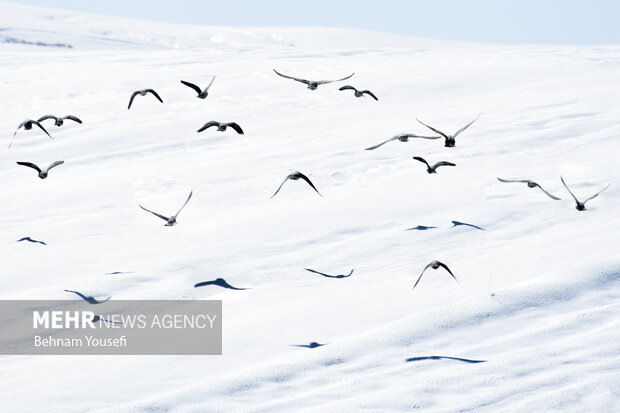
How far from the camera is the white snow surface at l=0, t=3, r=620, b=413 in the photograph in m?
8.11

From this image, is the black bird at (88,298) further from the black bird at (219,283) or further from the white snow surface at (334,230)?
the black bird at (219,283)

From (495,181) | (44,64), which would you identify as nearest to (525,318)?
(495,181)

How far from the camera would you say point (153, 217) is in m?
14.1

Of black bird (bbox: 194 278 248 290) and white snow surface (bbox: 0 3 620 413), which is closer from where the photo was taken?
white snow surface (bbox: 0 3 620 413)

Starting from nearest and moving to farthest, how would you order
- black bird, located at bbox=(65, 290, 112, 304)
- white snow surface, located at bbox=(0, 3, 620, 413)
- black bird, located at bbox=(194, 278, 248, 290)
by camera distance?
white snow surface, located at bbox=(0, 3, 620, 413)
black bird, located at bbox=(65, 290, 112, 304)
black bird, located at bbox=(194, 278, 248, 290)

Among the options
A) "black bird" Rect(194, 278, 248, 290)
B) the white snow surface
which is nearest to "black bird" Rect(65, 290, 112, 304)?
the white snow surface

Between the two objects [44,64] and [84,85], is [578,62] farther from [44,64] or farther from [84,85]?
[44,64]

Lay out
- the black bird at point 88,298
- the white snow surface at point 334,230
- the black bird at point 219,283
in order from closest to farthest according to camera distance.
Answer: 1. the white snow surface at point 334,230
2. the black bird at point 88,298
3. the black bird at point 219,283

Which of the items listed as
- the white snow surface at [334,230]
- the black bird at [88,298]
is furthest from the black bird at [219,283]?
the black bird at [88,298]

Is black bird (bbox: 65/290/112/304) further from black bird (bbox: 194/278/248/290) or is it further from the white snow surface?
black bird (bbox: 194/278/248/290)

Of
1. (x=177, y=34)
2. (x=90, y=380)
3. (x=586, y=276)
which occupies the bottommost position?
(x=90, y=380)

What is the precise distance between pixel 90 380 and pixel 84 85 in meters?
15.8

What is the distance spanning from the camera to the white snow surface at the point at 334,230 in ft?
26.6

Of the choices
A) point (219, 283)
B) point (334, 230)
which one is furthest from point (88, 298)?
point (334, 230)
